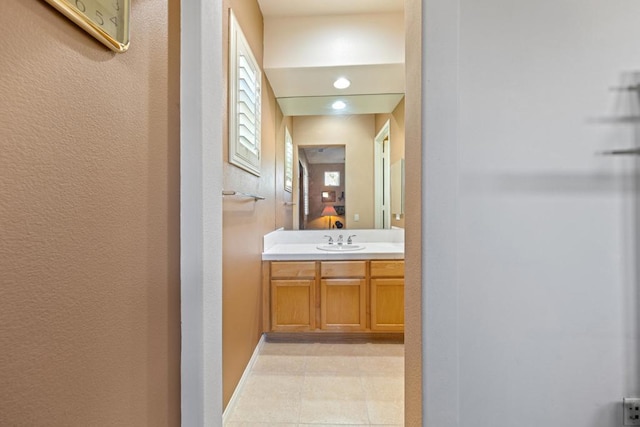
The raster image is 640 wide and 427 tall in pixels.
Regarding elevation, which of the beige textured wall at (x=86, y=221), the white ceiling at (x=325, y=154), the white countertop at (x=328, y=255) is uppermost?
the white ceiling at (x=325, y=154)

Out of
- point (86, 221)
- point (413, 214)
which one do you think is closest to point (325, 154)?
point (413, 214)

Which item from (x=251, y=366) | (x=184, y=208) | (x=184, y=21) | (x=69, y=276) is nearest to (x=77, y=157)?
(x=69, y=276)

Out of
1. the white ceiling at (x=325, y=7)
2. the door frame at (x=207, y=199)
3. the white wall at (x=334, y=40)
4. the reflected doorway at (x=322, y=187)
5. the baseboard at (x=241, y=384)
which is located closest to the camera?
the door frame at (x=207, y=199)

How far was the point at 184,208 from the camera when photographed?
101 cm

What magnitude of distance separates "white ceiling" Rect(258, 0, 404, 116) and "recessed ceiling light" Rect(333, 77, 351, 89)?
0.05 metres

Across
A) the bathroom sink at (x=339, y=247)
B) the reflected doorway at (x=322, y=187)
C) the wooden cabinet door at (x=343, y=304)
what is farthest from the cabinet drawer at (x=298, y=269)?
the reflected doorway at (x=322, y=187)

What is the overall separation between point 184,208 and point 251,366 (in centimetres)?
165

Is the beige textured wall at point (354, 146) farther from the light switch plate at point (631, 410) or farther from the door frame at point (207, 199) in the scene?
the light switch plate at point (631, 410)

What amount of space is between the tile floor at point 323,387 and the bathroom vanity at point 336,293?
7.7 inches

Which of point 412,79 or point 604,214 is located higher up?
point 412,79

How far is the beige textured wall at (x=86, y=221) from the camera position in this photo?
49 cm

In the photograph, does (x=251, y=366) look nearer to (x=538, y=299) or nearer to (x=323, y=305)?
(x=323, y=305)

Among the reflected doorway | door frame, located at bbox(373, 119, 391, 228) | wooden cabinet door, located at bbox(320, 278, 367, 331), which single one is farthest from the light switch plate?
the reflected doorway

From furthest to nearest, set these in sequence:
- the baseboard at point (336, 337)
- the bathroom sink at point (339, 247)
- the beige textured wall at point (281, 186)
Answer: the beige textured wall at point (281, 186) < the bathroom sink at point (339, 247) < the baseboard at point (336, 337)
